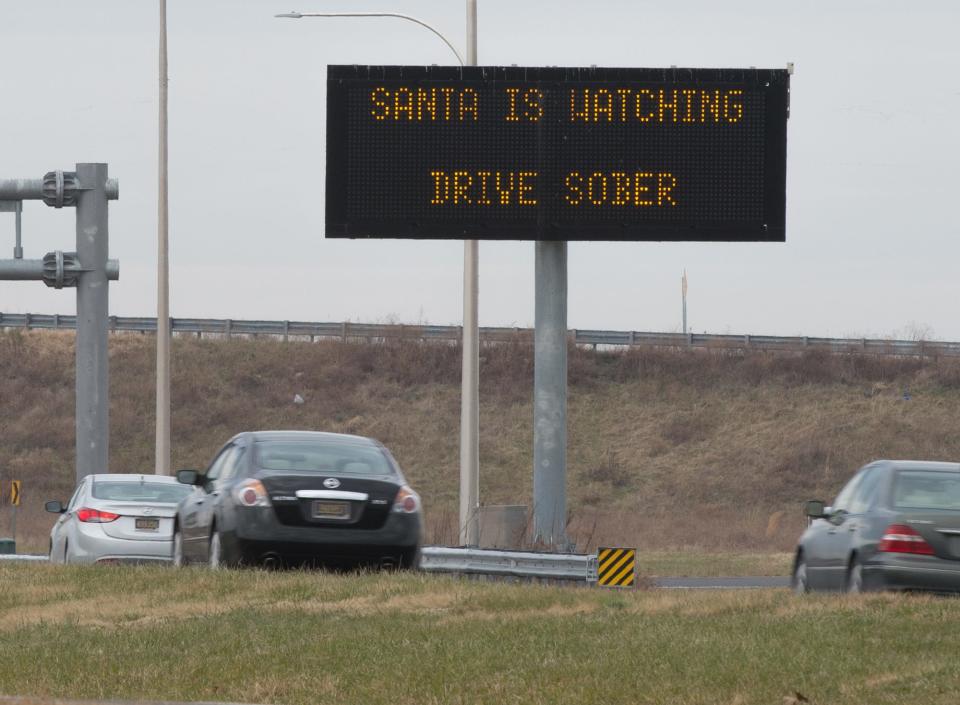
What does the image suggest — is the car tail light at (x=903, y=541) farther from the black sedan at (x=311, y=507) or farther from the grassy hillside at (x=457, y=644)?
the black sedan at (x=311, y=507)

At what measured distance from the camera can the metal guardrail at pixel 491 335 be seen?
2613 inches

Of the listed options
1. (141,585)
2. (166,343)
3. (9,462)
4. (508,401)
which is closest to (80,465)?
(166,343)

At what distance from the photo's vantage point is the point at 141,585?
1686cm

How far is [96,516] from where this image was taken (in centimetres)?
Answer: 2209

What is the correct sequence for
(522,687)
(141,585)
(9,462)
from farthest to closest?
(9,462) → (141,585) → (522,687)

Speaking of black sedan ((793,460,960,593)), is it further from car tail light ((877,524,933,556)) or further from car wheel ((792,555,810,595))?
car wheel ((792,555,810,595))

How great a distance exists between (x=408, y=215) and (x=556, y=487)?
4671 mm

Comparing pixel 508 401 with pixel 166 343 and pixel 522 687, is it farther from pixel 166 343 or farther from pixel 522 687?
pixel 522 687

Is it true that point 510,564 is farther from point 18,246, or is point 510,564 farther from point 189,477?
point 18,246

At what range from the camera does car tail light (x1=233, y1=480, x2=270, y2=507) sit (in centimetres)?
1766

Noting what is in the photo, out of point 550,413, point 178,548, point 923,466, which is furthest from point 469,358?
point 923,466

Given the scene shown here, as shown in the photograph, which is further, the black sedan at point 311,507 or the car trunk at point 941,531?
the black sedan at point 311,507

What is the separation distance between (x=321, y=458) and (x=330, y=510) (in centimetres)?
71

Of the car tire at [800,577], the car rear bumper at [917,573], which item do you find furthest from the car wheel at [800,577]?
the car rear bumper at [917,573]
